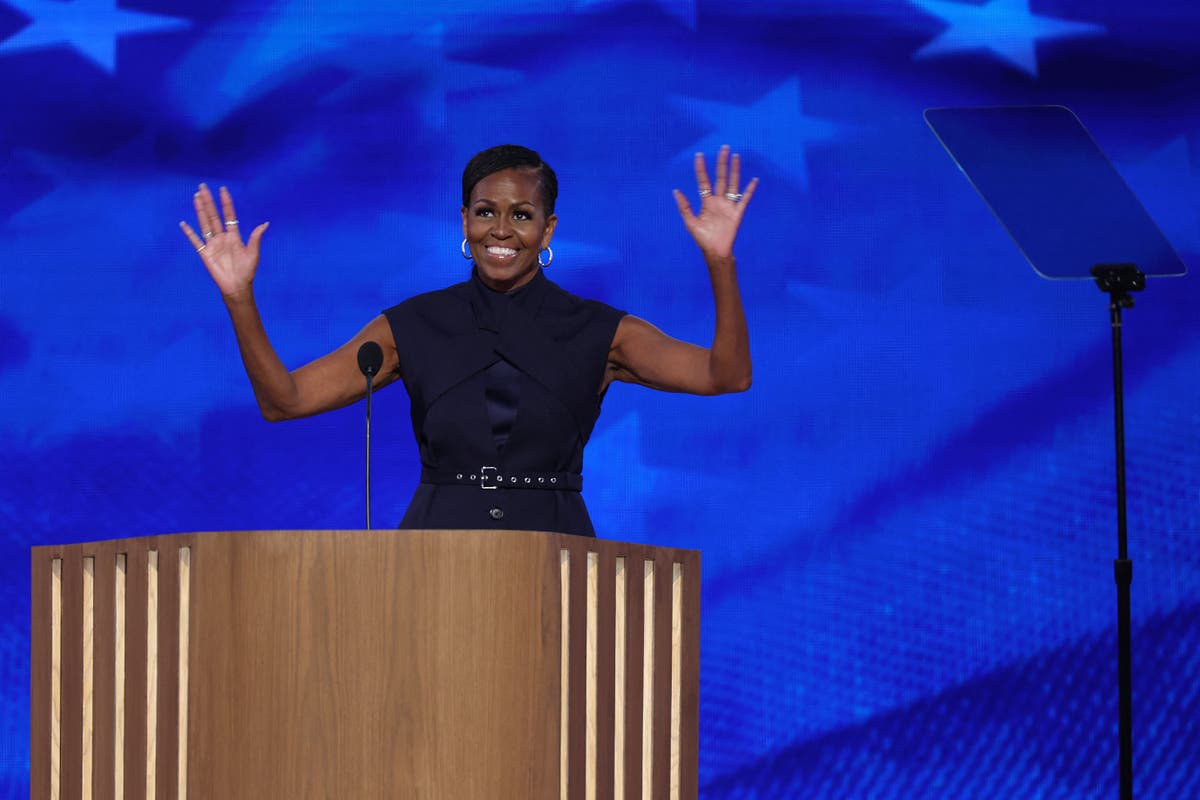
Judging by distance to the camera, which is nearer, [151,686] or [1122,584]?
[151,686]

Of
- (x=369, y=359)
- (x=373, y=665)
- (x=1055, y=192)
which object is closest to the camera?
(x=373, y=665)

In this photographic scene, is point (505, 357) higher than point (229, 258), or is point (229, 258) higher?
point (229, 258)

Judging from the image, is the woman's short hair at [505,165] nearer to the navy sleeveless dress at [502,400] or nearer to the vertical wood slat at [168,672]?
the navy sleeveless dress at [502,400]

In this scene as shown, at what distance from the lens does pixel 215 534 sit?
2205mm

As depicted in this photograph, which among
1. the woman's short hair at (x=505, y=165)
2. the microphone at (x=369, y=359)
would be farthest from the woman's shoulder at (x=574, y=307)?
the microphone at (x=369, y=359)

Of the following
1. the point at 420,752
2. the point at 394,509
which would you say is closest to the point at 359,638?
the point at 420,752

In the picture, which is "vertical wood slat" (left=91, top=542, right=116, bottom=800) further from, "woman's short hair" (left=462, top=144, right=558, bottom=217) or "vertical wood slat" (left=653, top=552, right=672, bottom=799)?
"woman's short hair" (left=462, top=144, right=558, bottom=217)

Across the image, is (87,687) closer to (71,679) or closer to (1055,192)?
(71,679)

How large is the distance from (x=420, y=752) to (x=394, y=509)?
2355mm

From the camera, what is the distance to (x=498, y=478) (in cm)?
283

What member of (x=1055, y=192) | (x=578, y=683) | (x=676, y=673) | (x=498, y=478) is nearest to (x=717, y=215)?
(x=498, y=478)

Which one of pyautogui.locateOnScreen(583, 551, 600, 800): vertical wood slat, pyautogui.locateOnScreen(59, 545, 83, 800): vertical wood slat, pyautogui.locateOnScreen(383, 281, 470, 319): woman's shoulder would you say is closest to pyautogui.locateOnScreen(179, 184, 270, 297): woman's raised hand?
pyautogui.locateOnScreen(383, 281, 470, 319): woman's shoulder

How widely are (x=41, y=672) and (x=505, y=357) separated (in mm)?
931

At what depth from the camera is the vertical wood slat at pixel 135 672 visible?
229cm
